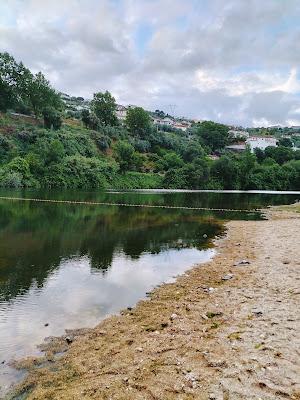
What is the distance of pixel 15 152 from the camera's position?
325 feet

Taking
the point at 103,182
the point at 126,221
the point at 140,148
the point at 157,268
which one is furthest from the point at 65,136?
the point at 157,268

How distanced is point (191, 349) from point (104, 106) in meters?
147

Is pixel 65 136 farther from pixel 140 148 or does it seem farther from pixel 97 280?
pixel 97 280

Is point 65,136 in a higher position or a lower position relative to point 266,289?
higher

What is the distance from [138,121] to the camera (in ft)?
515

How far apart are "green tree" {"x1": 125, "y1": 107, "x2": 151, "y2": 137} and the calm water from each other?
117878 millimetres

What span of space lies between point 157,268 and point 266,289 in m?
7.17

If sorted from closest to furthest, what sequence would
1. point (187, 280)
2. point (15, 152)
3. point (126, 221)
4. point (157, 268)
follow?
point (187, 280), point (157, 268), point (126, 221), point (15, 152)

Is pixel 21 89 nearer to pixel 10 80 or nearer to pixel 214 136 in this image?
pixel 10 80

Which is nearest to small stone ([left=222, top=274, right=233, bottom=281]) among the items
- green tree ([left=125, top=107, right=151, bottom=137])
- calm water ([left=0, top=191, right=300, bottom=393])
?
calm water ([left=0, top=191, right=300, bottom=393])

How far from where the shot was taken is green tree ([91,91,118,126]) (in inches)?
5910

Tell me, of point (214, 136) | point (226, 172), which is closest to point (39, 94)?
point (226, 172)

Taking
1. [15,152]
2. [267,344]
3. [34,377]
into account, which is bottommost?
[34,377]

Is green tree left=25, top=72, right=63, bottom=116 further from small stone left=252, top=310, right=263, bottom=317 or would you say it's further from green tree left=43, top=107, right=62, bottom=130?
small stone left=252, top=310, right=263, bottom=317
